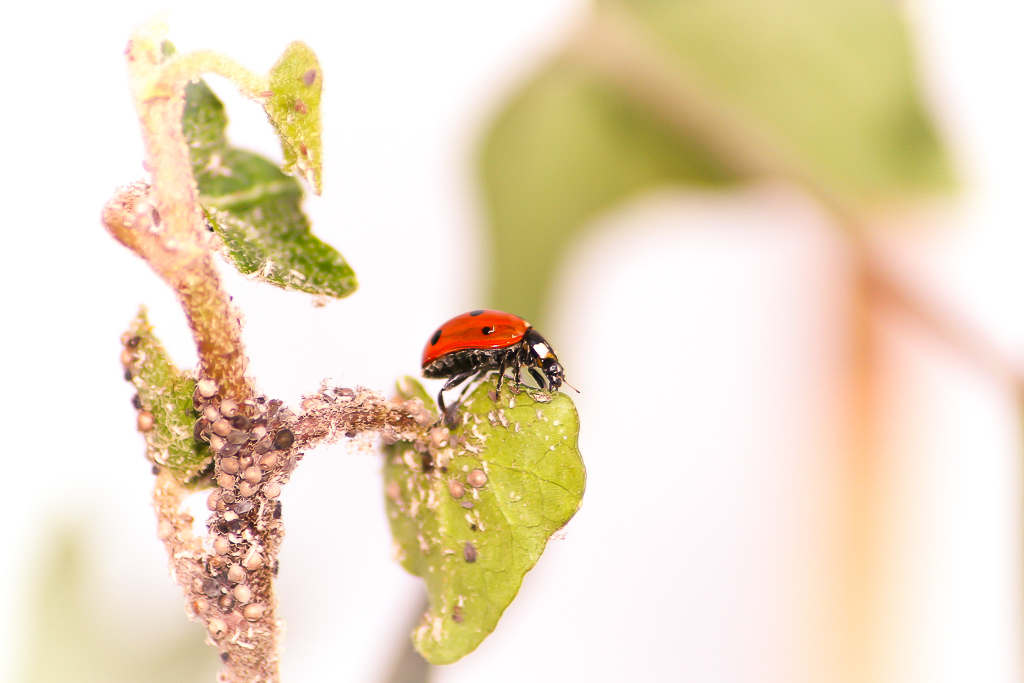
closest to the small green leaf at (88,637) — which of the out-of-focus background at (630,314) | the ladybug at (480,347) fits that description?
the out-of-focus background at (630,314)

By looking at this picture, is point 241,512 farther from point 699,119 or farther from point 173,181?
point 699,119

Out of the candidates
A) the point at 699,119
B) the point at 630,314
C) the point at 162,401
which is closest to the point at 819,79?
the point at 699,119

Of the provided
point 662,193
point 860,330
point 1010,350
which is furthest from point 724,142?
point 1010,350

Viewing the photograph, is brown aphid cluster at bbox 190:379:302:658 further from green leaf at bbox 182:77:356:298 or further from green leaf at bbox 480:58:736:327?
green leaf at bbox 480:58:736:327

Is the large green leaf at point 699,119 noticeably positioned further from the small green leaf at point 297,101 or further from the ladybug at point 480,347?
the small green leaf at point 297,101

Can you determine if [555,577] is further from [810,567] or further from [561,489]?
[561,489]

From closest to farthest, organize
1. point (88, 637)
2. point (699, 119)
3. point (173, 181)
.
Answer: point (173, 181), point (88, 637), point (699, 119)
